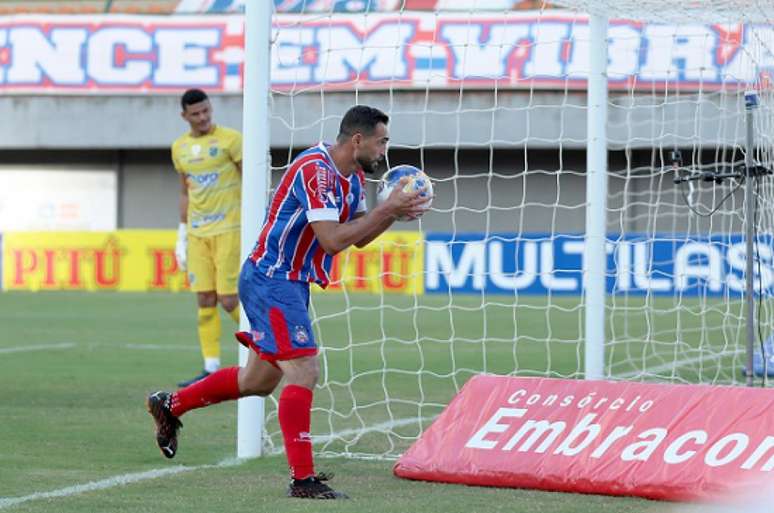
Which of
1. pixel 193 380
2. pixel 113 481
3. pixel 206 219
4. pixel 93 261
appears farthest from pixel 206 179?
pixel 93 261

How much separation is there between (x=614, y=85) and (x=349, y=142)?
23.7 metres

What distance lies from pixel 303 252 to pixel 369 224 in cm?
46

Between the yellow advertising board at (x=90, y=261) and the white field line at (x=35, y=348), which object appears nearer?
the white field line at (x=35, y=348)

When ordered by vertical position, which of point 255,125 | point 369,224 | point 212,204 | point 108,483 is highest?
point 255,125

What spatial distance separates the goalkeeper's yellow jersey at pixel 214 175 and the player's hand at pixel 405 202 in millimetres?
5033

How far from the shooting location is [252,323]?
253 inches

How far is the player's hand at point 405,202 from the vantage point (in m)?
6.00

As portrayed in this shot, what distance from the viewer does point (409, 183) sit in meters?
6.07

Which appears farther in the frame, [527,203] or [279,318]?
[527,203]

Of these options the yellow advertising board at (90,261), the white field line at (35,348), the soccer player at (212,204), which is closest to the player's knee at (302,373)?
the soccer player at (212,204)

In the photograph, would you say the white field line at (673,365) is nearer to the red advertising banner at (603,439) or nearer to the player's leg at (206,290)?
the player's leg at (206,290)

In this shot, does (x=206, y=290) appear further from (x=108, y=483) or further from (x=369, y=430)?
(x=108, y=483)

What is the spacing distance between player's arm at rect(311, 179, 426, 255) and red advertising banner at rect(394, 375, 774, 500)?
1218mm

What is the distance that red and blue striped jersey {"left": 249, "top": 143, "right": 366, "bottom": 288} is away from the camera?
6211 mm
